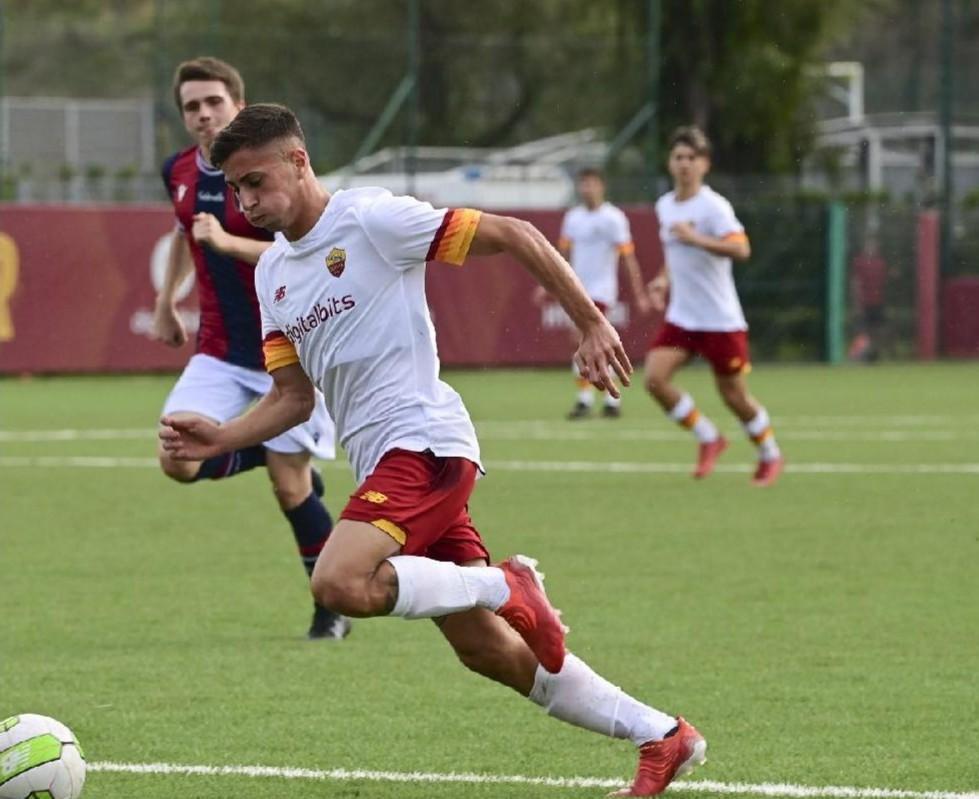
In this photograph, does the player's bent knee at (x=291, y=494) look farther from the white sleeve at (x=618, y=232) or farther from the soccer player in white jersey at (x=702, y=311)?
the white sleeve at (x=618, y=232)

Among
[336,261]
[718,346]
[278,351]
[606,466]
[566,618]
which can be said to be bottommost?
[606,466]

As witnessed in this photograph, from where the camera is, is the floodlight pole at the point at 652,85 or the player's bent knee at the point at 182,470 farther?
the floodlight pole at the point at 652,85

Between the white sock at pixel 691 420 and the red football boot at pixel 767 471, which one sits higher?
the white sock at pixel 691 420

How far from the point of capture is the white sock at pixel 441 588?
5.39 m

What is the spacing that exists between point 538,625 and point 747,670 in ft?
7.03

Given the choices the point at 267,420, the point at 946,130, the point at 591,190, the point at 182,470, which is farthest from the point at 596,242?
the point at 267,420

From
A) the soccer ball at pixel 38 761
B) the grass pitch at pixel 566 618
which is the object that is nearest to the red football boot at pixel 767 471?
the grass pitch at pixel 566 618

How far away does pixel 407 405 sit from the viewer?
225 inches

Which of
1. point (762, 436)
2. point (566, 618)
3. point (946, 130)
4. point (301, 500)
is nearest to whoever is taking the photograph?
point (301, 500)

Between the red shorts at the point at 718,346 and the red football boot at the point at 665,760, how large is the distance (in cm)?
846

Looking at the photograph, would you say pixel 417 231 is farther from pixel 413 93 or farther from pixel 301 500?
pixel 413 93

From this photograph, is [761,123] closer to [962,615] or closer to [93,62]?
[93,62]

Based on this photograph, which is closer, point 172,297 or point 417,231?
point 417,231

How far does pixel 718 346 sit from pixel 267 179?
8.87m
